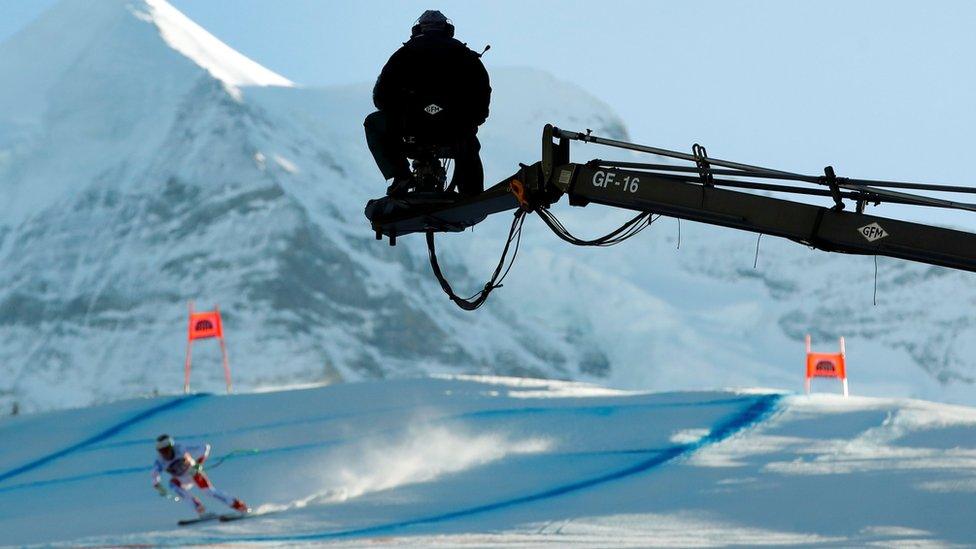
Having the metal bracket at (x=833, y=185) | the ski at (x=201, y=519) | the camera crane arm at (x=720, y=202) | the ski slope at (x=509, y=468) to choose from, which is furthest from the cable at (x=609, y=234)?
the ski at (x=201, y=519)

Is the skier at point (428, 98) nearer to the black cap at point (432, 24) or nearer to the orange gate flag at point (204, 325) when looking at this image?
the black cap at point (432, 24)

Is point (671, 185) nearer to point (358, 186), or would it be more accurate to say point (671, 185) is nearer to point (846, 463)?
point (846, 463)

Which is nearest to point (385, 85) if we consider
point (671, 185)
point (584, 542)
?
point (671, 185)

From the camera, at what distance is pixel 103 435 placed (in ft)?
88.6

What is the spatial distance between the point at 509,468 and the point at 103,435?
27.0ft

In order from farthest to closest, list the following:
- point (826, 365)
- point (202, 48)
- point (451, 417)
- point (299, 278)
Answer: point (202, 48), point (299, 278), point (826, 365), point (451, 417)

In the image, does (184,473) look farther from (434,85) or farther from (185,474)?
(434,85)

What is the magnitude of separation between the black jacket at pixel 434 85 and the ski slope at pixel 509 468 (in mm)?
5592

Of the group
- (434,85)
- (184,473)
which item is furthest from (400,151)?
(184,473)

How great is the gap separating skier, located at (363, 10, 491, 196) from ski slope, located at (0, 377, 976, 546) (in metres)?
5.33

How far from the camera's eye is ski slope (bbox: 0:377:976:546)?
1773 cm

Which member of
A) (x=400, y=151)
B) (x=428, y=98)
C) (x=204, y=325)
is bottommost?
(x=400, y=151)

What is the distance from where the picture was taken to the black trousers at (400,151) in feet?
41.2

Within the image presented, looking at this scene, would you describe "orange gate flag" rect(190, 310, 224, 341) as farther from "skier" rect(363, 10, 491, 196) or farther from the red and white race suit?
"skier" rect(363, 10, 491, 196)
